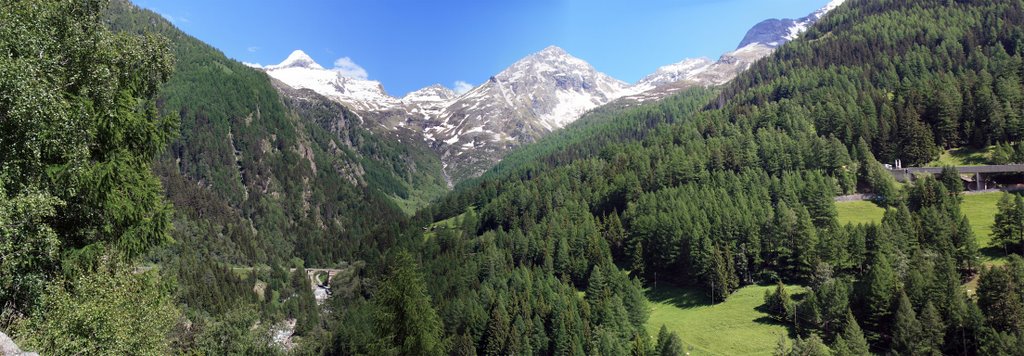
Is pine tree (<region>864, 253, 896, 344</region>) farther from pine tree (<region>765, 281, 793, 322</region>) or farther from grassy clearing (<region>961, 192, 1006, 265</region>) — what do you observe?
grassy clearing (<region>961, 192, 1006, 265</region>)

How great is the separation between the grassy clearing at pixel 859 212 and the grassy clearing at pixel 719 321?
98.2 feet

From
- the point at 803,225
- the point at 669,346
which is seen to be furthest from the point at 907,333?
the point at 803,225

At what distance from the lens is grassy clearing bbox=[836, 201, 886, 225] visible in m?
116

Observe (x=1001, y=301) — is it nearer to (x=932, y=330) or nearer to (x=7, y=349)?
(x=932, y=330)

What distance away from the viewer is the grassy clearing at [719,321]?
270 feet

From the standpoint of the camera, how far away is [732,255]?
361 ft

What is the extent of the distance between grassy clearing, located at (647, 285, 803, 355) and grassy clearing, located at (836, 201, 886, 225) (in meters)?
29.9

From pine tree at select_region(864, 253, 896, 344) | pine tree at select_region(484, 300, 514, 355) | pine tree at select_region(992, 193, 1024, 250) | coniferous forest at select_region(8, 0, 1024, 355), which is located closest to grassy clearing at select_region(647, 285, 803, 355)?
coniferous forest at select_region(8, 0, 1024, 355)

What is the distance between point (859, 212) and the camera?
120562 mm

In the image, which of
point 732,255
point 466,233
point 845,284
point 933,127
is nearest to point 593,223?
point 732,255

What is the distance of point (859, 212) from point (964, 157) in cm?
4816

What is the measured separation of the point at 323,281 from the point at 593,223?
105936 mm

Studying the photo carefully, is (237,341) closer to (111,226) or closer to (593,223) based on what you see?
(111,226)

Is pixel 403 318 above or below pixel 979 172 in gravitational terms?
above
